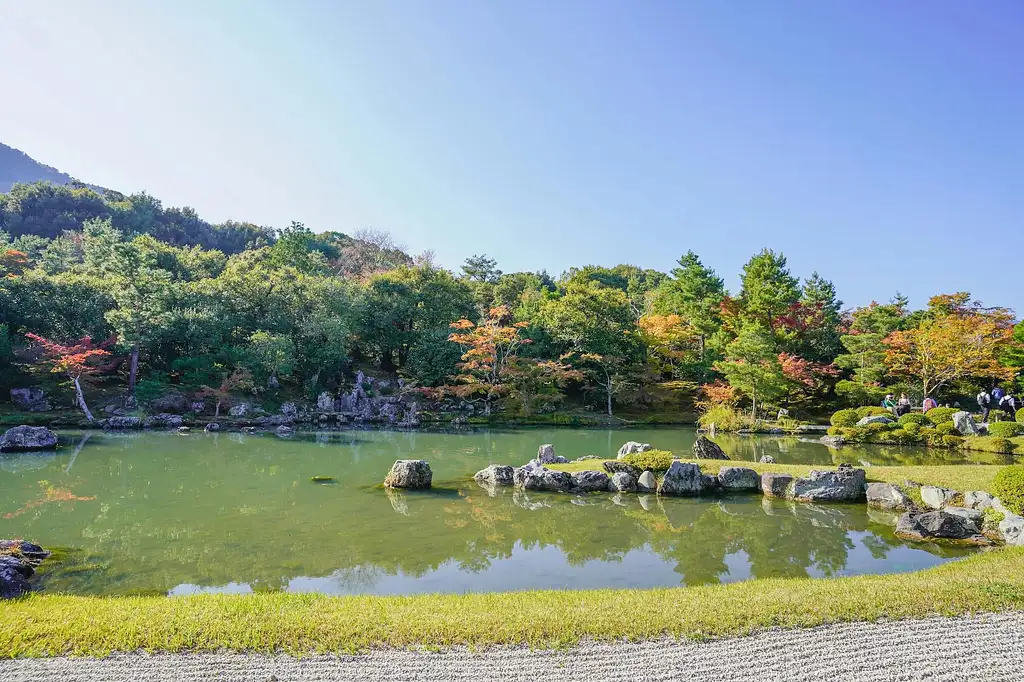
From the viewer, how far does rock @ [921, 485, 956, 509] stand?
9242mm

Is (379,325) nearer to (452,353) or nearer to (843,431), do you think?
(452,353)

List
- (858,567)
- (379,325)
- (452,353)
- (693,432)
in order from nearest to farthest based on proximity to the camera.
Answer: (858,567), (693,432), (452,353), (379,325)

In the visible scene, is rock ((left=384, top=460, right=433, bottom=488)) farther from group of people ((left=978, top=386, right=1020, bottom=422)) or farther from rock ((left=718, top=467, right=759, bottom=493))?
group of people ((left=978, top=386, right=1020, bottom=422))

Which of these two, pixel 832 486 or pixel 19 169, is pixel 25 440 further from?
pixel 19 169

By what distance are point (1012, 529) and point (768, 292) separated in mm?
21248

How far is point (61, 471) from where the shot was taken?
12.9m

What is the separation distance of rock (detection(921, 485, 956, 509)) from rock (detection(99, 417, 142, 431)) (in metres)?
23.8

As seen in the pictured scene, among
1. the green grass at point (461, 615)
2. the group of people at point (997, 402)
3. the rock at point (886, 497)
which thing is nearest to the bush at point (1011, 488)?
the rock at point (886, 497)

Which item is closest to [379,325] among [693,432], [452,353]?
[452,353]

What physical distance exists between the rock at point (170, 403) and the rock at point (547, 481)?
18.1 metres

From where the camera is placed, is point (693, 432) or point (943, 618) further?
point (693, 432)

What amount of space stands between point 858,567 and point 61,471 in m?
15.9

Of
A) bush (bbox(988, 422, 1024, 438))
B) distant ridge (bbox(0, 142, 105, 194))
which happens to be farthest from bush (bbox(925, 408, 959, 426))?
distant ridge (bbox(0, 142, 105, 194))

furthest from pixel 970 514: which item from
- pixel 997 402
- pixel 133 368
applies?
pixel 133 368
